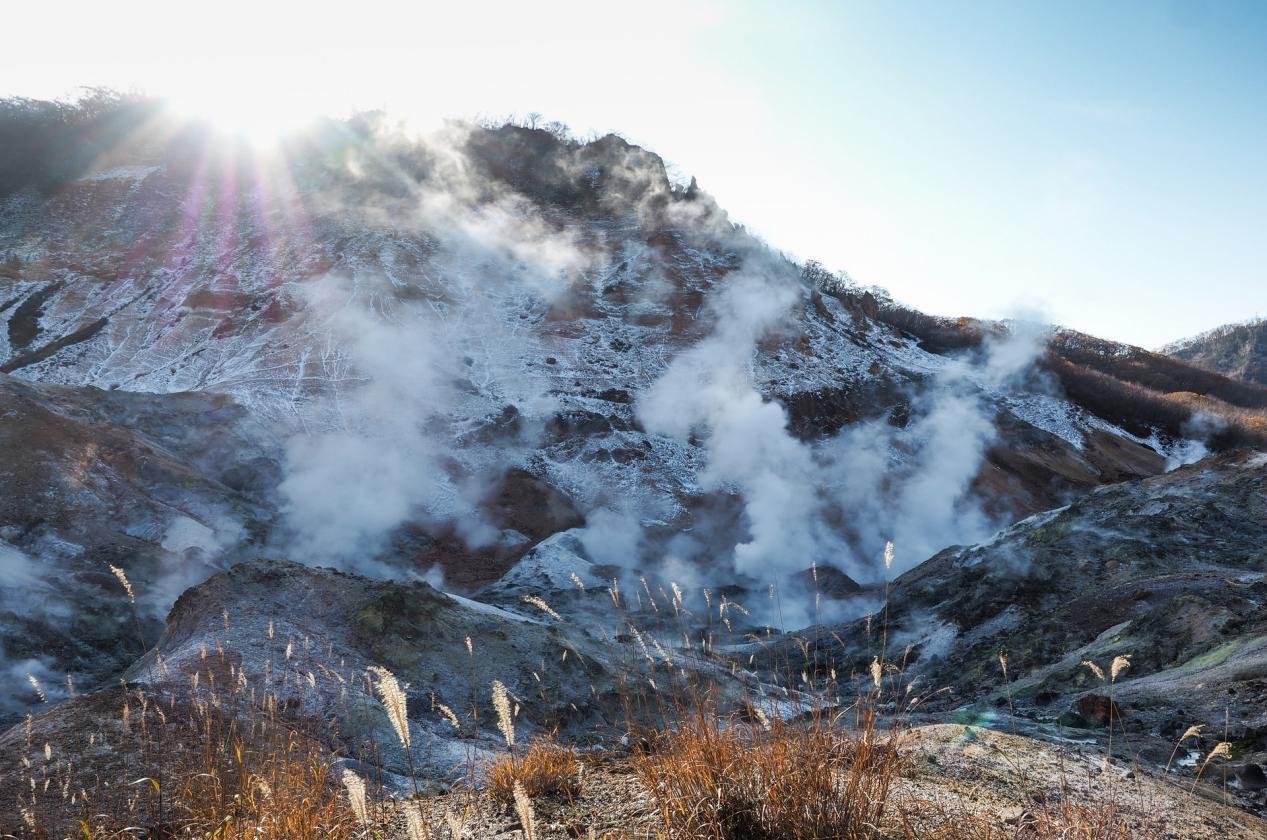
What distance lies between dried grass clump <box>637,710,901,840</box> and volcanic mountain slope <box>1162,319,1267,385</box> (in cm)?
7963

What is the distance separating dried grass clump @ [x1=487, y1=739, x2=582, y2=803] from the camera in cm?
296

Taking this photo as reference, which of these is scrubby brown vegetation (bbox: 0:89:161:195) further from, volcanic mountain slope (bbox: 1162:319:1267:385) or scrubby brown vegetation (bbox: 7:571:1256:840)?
volcanic mountain slope (bbox: 1162:319:1267:385)

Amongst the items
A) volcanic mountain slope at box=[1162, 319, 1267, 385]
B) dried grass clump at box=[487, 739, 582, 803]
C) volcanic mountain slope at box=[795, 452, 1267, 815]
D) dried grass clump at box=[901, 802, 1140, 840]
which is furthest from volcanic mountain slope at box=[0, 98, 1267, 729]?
volcanic mountain slope at box=[1162, 319, 1267, 385]

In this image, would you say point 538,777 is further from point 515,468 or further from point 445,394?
point 445,394

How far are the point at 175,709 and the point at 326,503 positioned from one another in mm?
14934

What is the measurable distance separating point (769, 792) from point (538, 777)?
4.21 ft

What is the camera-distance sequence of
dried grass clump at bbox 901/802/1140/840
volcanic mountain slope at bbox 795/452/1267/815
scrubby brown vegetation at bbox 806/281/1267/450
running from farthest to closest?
scrubby brown vegetation at bbox 806/281/1267/450
volcanic mountain slope at bbox 795/452/1267/815
dried grass clump at bbox 901/802/1140/840

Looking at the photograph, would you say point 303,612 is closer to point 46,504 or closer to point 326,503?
point 46,504

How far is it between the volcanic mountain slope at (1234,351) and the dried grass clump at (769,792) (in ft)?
261

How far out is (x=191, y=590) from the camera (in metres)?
8.39

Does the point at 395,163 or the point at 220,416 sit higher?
the point at 395,163

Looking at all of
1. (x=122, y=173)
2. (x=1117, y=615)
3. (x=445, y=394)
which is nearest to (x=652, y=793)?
(x=1117, y=615)

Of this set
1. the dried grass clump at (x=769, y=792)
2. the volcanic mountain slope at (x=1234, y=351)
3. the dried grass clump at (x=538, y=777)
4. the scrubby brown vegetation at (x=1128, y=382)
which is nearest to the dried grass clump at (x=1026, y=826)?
the dried grass clump at (x=769, y=792)

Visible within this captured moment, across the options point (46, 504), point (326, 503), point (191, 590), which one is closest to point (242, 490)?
point (326, 503)
